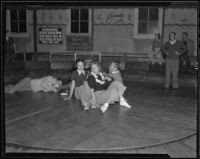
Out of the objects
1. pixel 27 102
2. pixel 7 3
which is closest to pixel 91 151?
pixel 7 3

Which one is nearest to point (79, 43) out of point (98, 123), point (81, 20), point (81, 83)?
point (81, 20)

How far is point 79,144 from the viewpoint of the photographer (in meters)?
3.35

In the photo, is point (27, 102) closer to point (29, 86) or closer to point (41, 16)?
point (29, 86)

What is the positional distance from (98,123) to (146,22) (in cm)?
775

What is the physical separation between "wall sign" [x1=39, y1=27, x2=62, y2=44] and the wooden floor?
6158 mm

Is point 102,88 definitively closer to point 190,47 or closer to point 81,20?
point 190,47

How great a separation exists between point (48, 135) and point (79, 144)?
0.53 m

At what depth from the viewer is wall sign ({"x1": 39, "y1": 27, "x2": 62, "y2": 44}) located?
11.9 meters

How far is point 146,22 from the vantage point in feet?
36.2

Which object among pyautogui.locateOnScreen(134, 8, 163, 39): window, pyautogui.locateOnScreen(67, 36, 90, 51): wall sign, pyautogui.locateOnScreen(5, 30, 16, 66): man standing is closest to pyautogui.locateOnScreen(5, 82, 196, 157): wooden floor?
pyautogui.locateOnScreen(5, 30, 16, 66): man standing

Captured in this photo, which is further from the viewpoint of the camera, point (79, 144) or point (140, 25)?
point (140, 25)

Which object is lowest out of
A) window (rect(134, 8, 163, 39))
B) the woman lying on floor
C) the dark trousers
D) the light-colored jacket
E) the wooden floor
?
the wooden floor

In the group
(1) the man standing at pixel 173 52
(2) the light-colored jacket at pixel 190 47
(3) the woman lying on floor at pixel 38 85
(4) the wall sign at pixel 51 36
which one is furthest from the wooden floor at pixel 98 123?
(4) the wall sign at pixel 51 36

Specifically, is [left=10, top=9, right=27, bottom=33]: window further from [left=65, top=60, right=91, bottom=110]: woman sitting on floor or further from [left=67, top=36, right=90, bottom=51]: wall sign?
[left=65, top=60, right=91, bottom=110]: woman sitting on floor
